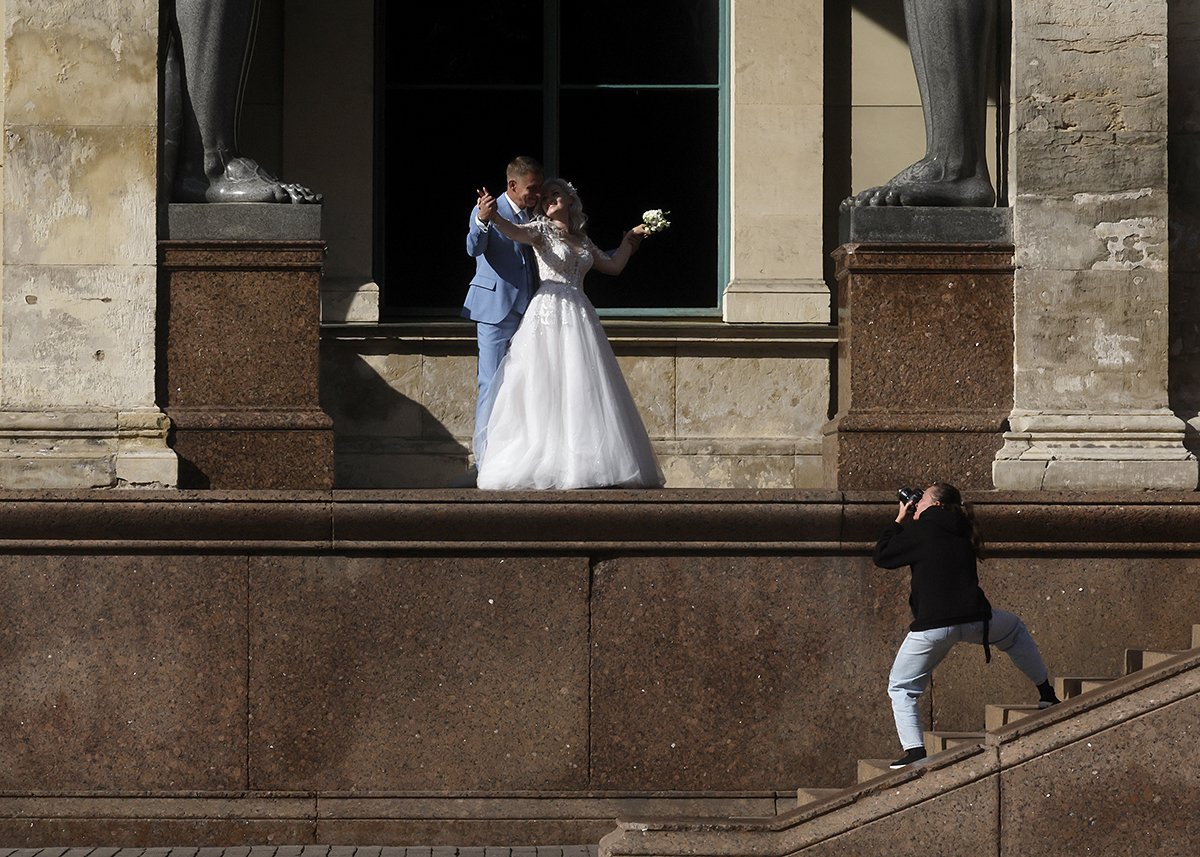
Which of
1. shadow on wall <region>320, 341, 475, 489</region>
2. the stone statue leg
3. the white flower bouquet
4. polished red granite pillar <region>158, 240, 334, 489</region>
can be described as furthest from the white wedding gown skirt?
shadow on wall <region>320, 341, 475, 489</region>

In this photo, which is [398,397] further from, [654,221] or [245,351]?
[654,221]

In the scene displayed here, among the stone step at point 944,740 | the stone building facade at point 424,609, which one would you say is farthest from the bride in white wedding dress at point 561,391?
the stone step at point 944,740

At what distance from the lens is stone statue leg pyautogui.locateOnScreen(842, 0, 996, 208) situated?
1113 cm

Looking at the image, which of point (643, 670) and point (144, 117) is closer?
point (643, 670)

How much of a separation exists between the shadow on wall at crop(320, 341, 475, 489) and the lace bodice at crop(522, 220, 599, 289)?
1822 millimetres

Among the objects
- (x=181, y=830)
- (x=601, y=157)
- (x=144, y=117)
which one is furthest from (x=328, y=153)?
(x=181, y=830)

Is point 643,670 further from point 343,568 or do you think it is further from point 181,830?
point 181,830

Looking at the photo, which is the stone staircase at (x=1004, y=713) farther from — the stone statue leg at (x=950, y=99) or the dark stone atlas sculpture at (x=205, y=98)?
the dark stone atlas sculpture at (x=205, y=98)

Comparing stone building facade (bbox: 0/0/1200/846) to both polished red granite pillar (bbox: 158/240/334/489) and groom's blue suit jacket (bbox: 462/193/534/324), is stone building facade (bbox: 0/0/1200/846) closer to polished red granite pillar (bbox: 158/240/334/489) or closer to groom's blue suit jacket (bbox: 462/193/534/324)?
polished red granite pillar (bbox: 158/240/334/489)

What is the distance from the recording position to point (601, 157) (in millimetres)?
13859

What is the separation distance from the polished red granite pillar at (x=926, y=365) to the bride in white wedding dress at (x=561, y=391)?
3.75 ft

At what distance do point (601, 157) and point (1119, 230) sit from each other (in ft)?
13.1

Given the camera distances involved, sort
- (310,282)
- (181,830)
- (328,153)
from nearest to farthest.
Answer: (181,830)
(310,282)
(328,153)

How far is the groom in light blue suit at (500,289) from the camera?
11.5m
